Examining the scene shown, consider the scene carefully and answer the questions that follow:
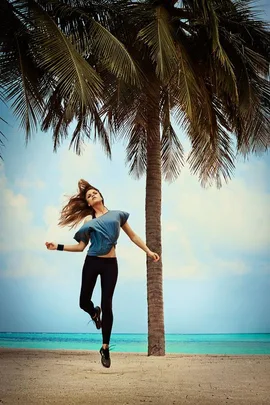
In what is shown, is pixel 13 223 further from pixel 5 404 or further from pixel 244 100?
pixel 5 404

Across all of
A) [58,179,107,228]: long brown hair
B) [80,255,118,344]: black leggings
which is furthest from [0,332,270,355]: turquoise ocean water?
[80,255,118,344]: black leggings

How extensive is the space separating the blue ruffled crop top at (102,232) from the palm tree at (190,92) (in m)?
1.52

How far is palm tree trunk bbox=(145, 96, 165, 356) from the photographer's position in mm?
7176

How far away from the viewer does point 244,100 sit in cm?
676

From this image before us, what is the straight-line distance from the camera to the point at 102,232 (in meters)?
4.67

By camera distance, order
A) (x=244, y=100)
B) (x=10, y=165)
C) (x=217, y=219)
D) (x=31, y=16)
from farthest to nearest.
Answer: (x=217, y=219)
(x=10, y=165)
(x=244, y=100)
(x=31, y=16)

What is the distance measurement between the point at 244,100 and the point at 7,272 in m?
3.44

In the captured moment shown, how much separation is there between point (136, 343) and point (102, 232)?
24.5ft

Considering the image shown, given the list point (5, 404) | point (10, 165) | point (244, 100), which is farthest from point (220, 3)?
point (5, 404)

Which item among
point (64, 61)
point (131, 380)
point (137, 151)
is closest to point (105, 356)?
point (131, 380)

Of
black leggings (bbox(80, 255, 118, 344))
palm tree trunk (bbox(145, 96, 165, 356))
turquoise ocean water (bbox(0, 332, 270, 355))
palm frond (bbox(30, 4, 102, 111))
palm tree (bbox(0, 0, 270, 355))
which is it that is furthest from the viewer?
turquoise ocean water (bbox(0, 332, 270, 355))

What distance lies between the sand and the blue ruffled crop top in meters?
1.01

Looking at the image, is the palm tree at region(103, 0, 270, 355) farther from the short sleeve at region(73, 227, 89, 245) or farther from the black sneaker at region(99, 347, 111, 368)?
the black sneaker at region(99, 347, 111, 368)

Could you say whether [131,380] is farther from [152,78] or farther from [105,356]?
[152,78]
